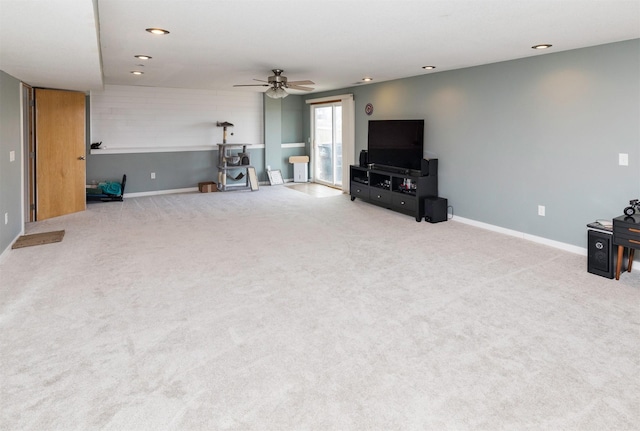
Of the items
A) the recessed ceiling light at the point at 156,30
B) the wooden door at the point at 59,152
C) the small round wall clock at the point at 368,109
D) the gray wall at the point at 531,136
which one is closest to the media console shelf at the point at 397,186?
the gray wall at the point at 531,136

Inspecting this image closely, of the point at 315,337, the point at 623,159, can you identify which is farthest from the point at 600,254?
the point at 315,337

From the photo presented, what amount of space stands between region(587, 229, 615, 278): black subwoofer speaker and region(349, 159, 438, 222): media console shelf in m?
2.59

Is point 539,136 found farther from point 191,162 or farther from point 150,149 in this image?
point 150,149

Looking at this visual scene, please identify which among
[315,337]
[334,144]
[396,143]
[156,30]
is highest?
[156,30]

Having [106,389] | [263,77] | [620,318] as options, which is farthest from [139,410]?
[263,77]

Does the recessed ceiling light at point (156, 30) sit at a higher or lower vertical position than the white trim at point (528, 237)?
higher

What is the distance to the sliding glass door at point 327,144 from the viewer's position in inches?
384

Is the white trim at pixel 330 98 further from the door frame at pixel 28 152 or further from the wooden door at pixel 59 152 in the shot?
the door frame at pixel 28 152

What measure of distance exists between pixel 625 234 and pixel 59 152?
300 inches

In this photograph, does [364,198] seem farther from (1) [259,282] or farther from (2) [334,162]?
(1) [259,282]

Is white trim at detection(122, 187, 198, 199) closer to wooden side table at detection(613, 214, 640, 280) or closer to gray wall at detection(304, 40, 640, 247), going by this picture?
gray wall at detection(304, 40, 640, 247)

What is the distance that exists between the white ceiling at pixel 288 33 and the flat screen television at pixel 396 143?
3.85 ft

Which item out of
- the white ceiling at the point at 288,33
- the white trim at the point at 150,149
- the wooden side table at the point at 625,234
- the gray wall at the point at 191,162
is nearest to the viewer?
the white ceiling at the point at 288,33

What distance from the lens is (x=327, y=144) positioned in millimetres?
10148
